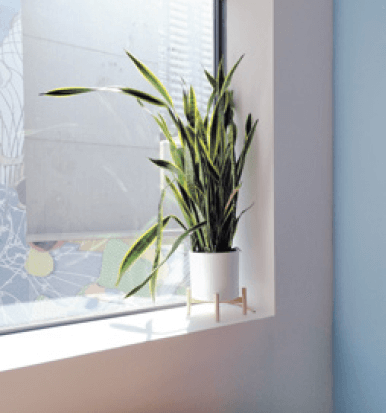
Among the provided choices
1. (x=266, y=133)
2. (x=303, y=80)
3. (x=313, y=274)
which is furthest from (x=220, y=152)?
(x=313, y=274)

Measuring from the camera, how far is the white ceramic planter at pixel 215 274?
3.78 ft

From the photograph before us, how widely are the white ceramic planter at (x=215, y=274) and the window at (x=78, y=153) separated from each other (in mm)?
233

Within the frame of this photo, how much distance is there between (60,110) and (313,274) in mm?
962

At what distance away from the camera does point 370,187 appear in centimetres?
127

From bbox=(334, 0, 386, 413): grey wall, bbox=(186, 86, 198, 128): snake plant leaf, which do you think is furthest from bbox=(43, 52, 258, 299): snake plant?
bbox=(334, 0, 386, 413): grey wall

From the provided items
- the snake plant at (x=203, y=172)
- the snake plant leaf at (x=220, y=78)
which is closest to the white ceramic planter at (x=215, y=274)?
the snake plant at (x=203, y=172)

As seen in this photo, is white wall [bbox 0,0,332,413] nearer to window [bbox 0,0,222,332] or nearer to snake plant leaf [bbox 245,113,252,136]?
snake plant leaf [bbox 245,113,252,136]

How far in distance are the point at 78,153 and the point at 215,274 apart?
0.54 m

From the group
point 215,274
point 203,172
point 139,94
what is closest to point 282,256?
point 215,274

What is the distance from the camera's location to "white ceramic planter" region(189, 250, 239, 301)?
1.15 metres

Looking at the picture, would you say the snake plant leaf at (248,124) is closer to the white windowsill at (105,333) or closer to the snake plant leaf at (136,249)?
the snake plant leaf at (136,249)

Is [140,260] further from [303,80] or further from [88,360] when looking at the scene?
[303,80]

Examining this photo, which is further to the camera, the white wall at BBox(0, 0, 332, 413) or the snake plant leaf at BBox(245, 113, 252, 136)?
the snake plant leaf at BBox(245, 113, 252, 136)

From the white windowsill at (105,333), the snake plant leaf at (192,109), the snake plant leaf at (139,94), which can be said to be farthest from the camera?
the snake plant leaf at (192,109)
